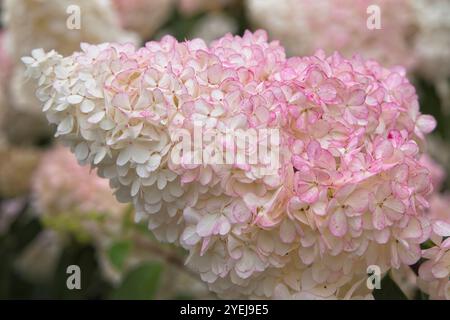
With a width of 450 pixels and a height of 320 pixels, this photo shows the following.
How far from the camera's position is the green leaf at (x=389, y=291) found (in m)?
0.63

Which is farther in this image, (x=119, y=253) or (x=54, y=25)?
(x=54, y=25)

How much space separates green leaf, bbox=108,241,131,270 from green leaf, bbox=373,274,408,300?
0.39 m

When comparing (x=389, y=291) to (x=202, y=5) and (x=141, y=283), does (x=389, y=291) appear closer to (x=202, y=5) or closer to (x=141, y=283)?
(x=141, y=283)

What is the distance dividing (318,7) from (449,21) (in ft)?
0.63

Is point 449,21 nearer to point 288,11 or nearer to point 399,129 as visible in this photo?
point 288,11

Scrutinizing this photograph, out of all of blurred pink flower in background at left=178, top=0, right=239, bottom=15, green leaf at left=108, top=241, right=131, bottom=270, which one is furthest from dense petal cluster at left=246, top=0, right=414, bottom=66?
green leaf at left=108, top=241, right=131, bottom=270

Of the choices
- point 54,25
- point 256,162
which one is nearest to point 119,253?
point 54,25

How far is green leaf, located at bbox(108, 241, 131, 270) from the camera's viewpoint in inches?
36.9

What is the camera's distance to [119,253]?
0.95m

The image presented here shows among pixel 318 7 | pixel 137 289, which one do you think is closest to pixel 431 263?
pixel 137 289

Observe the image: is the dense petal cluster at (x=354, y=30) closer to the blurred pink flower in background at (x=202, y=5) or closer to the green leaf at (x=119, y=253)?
the blurred pink flower in background at (x=202, y=5)

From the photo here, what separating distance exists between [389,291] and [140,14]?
2.62ft

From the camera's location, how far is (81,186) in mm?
1121

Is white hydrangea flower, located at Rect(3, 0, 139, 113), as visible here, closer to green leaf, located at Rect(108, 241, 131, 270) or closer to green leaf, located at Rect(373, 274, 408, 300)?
green leaf, located at Rect(108, 241, 131, 270)
